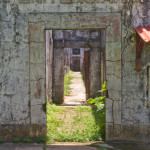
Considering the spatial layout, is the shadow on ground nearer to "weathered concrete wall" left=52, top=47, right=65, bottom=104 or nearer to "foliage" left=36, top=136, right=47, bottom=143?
"foliage" left=36, top=136, right=47, bottom=143

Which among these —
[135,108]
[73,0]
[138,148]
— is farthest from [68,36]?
[138,148]

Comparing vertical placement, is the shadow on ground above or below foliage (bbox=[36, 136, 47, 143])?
below

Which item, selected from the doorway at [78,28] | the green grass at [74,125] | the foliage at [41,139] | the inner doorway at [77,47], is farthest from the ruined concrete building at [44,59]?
the inner doorway at [77,47]

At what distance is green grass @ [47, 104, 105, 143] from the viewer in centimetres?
464

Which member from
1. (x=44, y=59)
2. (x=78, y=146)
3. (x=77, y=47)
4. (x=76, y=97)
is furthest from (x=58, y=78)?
(x=78, y=146)

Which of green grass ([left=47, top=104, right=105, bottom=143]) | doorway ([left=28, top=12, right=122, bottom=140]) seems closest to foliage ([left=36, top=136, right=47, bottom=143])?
green grass ([left=47, top=104, right=105, bottom=143])

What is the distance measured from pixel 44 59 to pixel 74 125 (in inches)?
86.3

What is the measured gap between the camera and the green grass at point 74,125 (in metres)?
4.64

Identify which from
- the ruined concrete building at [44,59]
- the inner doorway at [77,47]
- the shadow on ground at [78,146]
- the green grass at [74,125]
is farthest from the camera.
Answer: the inner doorway at [77,47]

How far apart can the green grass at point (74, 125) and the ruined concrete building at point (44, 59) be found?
0.40 m

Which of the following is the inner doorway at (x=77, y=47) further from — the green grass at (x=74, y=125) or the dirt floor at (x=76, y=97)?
the green grass at (x=74, y=125)

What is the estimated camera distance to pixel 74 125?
572cm

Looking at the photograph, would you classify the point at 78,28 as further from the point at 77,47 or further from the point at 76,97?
the point at 76,97

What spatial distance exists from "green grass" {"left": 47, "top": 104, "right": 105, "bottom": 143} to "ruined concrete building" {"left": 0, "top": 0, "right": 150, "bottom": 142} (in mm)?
397
